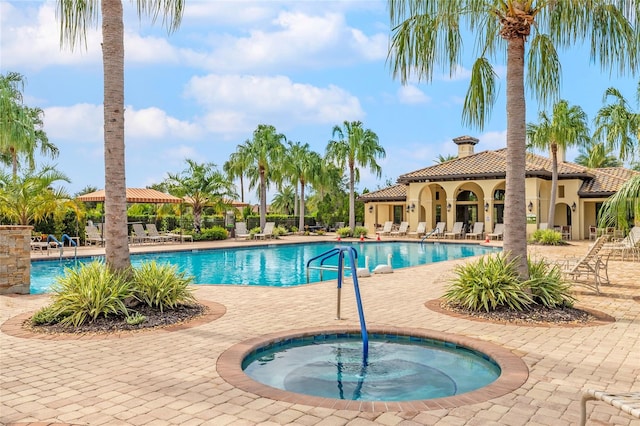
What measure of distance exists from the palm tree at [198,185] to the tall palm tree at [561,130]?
19577 mm

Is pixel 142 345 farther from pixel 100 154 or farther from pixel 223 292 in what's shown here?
pixel 223 292

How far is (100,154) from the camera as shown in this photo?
797 cm

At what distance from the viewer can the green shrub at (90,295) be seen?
700 cm

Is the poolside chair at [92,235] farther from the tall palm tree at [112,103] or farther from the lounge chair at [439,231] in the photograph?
the lounge chair at [439,231]

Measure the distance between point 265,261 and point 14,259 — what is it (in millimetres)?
11128

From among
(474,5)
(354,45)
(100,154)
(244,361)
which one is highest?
(354,45)

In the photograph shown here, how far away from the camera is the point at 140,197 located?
26500 millimetres

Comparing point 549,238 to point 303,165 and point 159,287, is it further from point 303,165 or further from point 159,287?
point 159,287

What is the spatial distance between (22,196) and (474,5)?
19.9m

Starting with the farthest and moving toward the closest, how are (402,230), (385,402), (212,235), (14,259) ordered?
(402,230)
(212,235)
(14,259)
(385,402)

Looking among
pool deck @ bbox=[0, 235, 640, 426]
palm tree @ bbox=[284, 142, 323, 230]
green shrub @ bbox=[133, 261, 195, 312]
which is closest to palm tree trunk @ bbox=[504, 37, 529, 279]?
pool deck @ bbox=[0, 235, 640, 426]

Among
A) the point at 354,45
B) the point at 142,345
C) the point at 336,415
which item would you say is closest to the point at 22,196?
the point at 354,45

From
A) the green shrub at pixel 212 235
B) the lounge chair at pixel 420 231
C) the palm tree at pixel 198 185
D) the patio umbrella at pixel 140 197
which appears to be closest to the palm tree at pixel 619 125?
the lounge chair at pixel 420 231

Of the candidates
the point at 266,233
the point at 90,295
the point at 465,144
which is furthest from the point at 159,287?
the point at 465,144
